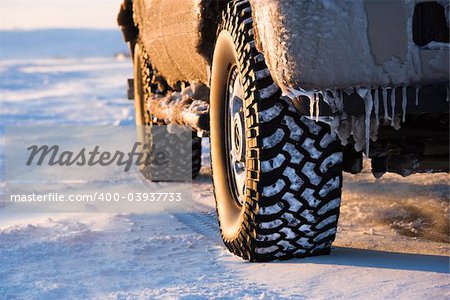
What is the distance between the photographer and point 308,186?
3.67 meters

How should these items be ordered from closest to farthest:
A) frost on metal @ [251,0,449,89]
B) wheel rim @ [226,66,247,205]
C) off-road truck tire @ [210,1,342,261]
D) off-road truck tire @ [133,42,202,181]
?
frost on metal @ [251,0,449,89]
off-road truck tire @ [210,1,342,261]
wheel rim @ [226,66,247,205]
off-road truck tire @ [133,42,202,181]

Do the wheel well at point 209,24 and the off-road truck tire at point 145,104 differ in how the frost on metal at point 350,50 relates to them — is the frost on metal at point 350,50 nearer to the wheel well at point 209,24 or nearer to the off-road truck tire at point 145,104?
the wheel well at point 209,24

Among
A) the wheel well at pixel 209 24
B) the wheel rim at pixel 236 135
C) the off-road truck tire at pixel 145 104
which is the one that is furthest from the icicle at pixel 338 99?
the off-road truck tire at pixel 145 104

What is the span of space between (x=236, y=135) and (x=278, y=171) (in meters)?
0.56

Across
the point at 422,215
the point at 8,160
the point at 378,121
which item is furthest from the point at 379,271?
the point at 8,160

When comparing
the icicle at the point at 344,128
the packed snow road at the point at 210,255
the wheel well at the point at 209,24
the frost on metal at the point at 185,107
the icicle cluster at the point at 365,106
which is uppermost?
the wheel well at the point at 209,24

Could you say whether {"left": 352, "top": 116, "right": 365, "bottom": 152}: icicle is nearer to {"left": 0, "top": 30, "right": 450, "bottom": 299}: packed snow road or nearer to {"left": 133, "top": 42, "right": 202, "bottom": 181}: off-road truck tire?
{"left": 0, "top": 30, "right": 450, "bottom": 299}: packed snow road

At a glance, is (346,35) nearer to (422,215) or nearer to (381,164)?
(381,164)

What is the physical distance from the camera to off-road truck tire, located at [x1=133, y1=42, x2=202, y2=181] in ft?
22.7

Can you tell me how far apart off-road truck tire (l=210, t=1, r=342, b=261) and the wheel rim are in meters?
0.03

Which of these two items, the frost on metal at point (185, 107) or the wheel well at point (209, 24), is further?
the frost on metal at point (185, 107)

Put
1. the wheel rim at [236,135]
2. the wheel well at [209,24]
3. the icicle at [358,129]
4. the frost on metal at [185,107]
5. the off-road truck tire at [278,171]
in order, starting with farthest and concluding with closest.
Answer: the frost on metal at [185,107] < the wheel well at [209,24] < the wheel rim at [236,135] < the off-road truck tire at [278,171] < the icicle at [358,129]

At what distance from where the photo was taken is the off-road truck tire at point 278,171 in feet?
11.9

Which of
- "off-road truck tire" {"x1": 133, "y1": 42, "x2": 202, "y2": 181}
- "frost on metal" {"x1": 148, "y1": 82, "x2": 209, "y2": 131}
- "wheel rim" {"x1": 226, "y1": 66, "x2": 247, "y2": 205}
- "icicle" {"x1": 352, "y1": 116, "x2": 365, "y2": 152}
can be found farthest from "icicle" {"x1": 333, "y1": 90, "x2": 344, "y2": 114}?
"off-road truck tire" {"x1": 133, "y1": 42, "x2": 202, "y2": 181}
